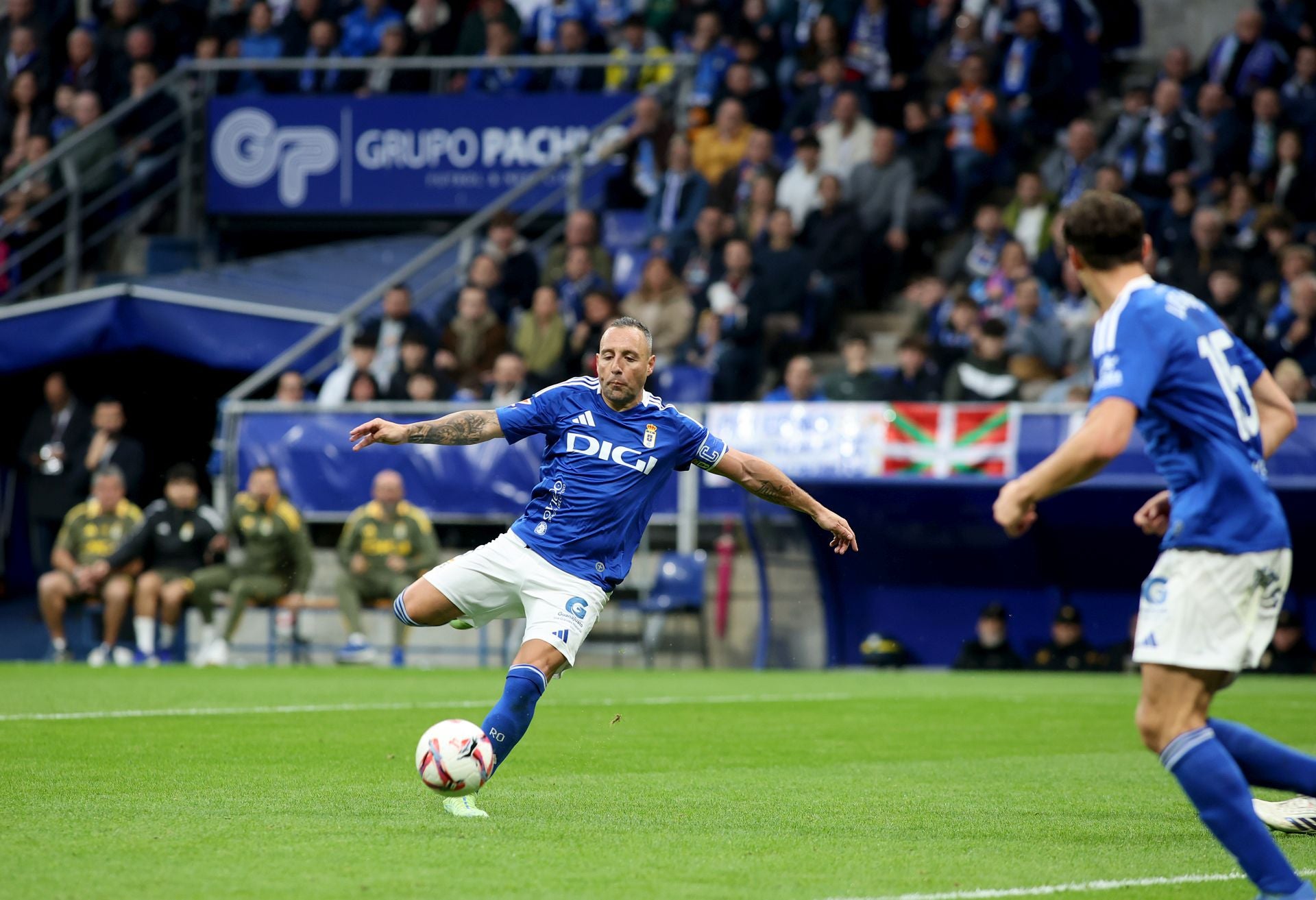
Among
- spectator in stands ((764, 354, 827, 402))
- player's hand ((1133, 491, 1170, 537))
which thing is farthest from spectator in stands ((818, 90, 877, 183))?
player's hand ((1133, 491, 1170, 537))

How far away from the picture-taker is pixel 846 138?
19.7 metres

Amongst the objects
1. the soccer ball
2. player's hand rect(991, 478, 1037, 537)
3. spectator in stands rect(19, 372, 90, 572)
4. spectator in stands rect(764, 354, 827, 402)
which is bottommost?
spectator in stands rect(19, 372, 90, 572)

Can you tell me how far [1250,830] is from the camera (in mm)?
4879

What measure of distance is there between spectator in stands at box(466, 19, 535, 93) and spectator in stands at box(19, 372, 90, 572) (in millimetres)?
6506

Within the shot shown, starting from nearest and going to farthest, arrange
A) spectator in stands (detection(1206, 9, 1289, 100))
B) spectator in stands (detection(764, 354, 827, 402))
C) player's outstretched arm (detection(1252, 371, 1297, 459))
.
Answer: player's outstretched arm (detection(1252, 371, 1297, 459)), spectator in stands (detection(764, 354, 827, 402)), spectator in stands (detection(1206, 9, 1289, 100))

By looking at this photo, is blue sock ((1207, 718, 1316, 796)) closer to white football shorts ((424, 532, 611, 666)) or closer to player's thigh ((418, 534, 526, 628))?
white football shorts ((424, 532, 611, 666))

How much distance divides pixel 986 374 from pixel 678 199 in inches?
191

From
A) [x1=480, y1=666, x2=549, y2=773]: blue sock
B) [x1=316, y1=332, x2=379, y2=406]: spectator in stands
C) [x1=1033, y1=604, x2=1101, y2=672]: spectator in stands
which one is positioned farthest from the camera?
[x1=316, y1=332, x2=379, y2=406]: spectator in stands

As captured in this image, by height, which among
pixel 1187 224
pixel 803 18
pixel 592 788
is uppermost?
pixel 803 18

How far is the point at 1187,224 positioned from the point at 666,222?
566 centimetres

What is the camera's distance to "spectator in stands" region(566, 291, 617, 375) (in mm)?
18188

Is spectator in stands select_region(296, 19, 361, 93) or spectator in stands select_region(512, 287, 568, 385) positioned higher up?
spectator in stands select_region(296, 19, 361, 93)

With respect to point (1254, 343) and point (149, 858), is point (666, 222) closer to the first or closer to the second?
point (1254, 343)

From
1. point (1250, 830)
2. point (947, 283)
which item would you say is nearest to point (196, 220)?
point (947, 283)
